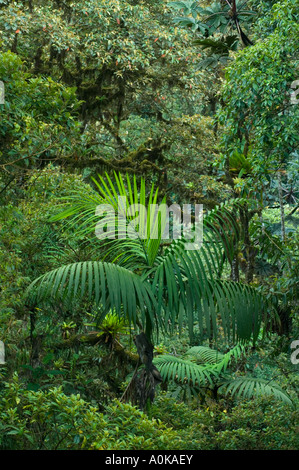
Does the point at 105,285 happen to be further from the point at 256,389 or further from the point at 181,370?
the point at 256,389

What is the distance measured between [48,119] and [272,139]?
5.78 ft

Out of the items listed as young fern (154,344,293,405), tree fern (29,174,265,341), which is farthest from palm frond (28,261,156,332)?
young fern (154,344,293,405)

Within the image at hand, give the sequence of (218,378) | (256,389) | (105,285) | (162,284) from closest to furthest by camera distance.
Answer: (105,285)
(162,284)
(256,389)
(218,378)

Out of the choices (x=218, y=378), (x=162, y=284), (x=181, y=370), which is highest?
(x=162, y=284)

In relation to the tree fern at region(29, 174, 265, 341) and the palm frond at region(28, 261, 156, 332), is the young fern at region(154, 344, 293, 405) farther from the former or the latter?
the palm frond at region(28, 261, 156, 332)

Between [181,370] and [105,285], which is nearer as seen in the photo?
[105,285]

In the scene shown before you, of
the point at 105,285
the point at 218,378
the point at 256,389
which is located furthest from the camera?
the point at 218,378

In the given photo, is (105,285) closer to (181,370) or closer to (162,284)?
(162,284)

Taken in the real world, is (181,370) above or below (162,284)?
below

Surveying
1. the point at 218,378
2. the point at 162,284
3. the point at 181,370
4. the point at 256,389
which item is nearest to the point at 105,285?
the point at 162,284

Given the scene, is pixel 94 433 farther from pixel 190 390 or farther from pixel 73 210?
pixel 190 390

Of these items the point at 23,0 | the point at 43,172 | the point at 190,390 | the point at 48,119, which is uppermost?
the point at 23,0
